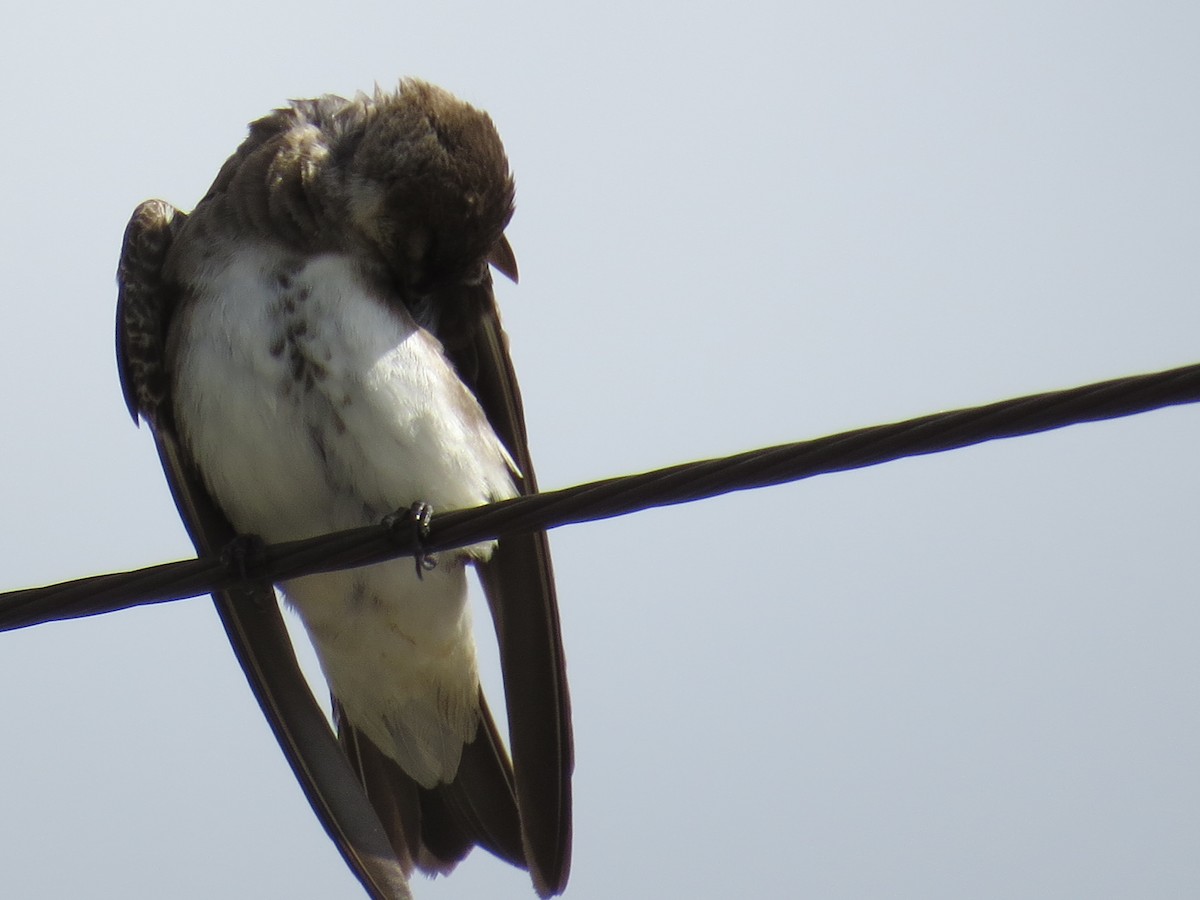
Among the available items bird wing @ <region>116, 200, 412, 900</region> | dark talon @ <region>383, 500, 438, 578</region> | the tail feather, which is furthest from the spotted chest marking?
the tail feather

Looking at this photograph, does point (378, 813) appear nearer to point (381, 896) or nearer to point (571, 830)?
point (381, 896)

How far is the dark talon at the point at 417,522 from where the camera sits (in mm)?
3596

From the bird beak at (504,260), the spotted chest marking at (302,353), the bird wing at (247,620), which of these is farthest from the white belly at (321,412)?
the bird beak at (504,260)

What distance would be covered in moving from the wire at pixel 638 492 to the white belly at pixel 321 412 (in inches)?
24.5

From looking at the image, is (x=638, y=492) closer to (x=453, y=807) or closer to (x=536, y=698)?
(x=536, y=698)

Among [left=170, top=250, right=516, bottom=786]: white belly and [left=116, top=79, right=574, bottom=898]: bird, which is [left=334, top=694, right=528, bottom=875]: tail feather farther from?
[left=170, top=250, right=516, bottom=786]: white belly

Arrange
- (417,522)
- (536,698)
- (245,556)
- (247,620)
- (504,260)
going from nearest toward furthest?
(417,522) → (245,556) → (536,698) → (247,620) → (504,260)

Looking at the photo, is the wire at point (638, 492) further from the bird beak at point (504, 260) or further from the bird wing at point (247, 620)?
the bird beak at point (504, 260)

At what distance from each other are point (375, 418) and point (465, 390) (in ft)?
1.35

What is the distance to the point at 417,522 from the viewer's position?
12.7 ft

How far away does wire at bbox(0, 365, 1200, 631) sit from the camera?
97.7 inches

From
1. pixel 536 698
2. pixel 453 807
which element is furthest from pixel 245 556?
pixel 453 807

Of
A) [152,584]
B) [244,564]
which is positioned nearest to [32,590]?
[152,584]

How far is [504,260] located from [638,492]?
7.82 feet
